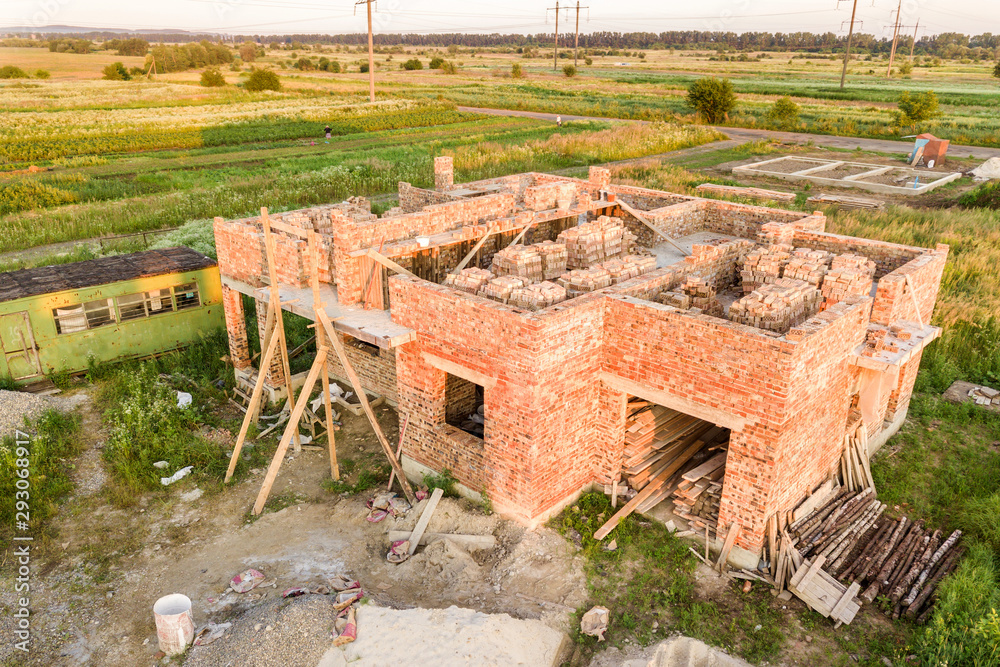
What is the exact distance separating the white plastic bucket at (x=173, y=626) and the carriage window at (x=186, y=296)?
342 inches

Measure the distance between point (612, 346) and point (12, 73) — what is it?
94.8 metres

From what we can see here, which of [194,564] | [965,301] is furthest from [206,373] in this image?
[965,301]

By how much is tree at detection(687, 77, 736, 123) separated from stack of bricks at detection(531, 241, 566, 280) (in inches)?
1911

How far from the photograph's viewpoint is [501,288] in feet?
32.3

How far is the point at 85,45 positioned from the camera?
412 ft

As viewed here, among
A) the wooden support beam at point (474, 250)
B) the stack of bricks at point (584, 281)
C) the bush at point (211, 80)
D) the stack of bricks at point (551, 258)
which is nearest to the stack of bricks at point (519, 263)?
the stack of bricks at point (551, 258)

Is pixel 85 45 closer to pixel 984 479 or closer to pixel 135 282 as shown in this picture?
pixel 135 282

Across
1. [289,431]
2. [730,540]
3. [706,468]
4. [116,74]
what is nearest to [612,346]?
[706,468]

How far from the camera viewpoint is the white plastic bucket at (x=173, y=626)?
7625 millimetres

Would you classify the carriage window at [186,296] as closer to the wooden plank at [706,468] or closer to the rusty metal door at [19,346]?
the rusty metal door at [19,346]

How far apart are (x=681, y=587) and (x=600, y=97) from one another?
73.0 m

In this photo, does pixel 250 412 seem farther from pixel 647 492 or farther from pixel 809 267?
pixel 809 267

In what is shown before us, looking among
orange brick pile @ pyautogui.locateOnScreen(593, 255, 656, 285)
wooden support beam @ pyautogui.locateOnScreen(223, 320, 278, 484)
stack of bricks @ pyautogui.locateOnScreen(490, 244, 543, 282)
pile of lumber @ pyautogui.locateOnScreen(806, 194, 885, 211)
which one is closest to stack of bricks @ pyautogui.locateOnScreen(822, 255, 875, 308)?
orange brick pile @ pyautogui.locateOnScreen(593, 255, 656, 285)

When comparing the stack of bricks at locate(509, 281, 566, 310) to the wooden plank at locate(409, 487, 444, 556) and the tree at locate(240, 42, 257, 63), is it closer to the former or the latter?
the wooden plank at locate(409, 487, 444, 556)
